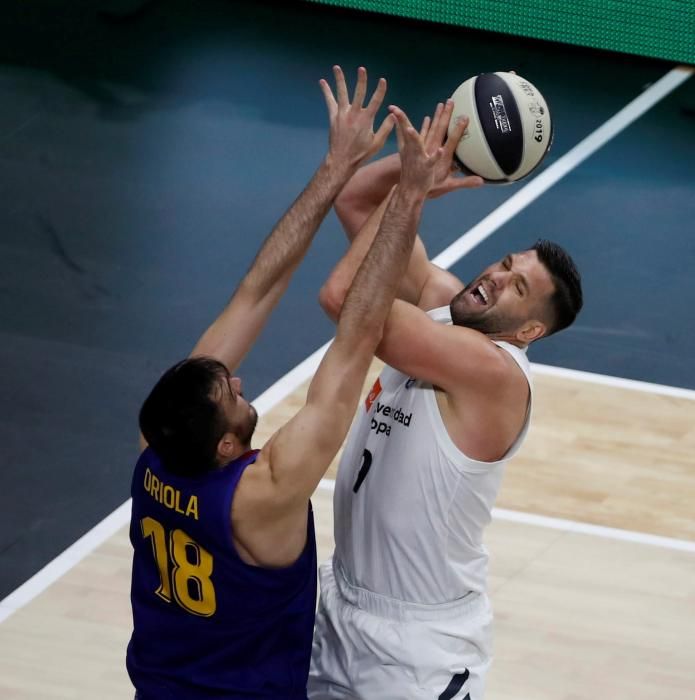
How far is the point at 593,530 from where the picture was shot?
754cm

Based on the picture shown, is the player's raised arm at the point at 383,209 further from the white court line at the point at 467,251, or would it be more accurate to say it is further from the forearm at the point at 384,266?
the white court line at the point at 467,251

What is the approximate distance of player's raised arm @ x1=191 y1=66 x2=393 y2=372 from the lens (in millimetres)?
4805

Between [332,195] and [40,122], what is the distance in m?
7.33

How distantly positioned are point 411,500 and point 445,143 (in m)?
1.15

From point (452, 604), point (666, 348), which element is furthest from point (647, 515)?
point (452, 604)

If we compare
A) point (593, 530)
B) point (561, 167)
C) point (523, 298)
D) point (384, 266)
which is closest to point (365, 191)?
point (523, 298)

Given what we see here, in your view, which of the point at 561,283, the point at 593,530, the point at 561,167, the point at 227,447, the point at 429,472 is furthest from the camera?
the point at 561,167

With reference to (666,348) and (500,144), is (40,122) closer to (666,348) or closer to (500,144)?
(666,348)

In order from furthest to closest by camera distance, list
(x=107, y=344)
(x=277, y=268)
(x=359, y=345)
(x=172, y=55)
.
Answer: (x=172, y=55), (x=107, y=344), (x=277, y=268), (x=359, y=345)

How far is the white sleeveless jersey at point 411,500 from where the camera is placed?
484 cm

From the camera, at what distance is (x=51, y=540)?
7.23 metres

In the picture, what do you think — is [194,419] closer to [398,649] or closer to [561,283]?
[398,649]

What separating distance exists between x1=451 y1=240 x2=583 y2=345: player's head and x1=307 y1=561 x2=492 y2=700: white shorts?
3.05ft

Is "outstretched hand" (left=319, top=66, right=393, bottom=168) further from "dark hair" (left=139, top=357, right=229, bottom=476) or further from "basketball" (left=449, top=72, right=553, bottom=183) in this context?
"dark hair" (left=139, top=357, right=229, bottom=476)
